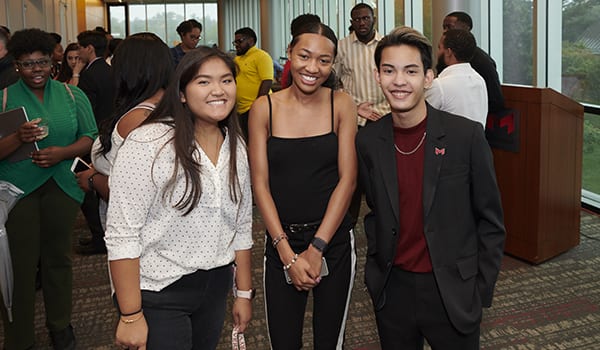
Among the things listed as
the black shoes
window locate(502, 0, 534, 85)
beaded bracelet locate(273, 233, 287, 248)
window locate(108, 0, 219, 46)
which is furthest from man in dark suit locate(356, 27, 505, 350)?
window locate(108, 0, 219, 46)

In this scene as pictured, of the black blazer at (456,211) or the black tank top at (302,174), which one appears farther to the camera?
the black tank top at (302,174)

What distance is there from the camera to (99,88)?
5199 millimetres

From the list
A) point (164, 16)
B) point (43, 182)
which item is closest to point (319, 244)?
point (43, 182)

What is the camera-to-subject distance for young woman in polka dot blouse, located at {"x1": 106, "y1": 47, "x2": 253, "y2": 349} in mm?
1758

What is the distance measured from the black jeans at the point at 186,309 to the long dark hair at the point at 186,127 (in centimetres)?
25

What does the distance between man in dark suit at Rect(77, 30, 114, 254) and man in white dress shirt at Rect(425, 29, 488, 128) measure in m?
2.67

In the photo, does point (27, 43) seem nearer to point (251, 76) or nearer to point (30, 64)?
point (30, 64)

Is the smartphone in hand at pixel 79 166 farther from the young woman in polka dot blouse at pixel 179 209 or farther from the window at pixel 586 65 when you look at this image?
the window at pixel 586 65

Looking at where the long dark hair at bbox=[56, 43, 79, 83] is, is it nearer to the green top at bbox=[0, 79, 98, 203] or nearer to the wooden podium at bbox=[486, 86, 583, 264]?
the green top at bbox=[0, 79, 98, 203]

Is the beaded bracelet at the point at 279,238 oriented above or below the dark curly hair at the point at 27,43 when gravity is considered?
below

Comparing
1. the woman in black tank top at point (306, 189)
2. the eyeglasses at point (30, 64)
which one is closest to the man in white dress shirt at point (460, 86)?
the woman in black tank top at point (306, 189)

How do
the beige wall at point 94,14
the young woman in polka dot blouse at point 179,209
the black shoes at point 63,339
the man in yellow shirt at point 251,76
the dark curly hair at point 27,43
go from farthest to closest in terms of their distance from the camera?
the beige wall at point 94,14
the man in yellow shirt at point 251,76
the black shoes at point 63,339
the dark curly hair at point 27,43
the young woman in polka dot blouse at point 179,209

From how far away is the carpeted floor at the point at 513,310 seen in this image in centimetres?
346

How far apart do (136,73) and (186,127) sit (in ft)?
1.70
